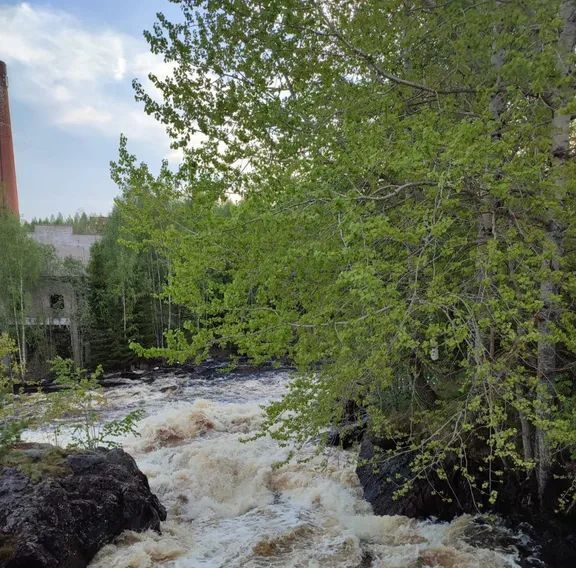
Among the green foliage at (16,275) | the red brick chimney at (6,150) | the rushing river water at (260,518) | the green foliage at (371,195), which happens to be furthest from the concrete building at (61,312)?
the green foliage at (371,195)

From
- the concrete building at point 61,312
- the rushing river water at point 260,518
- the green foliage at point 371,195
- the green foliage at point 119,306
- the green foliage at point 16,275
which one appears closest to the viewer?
the green foliage at point 371,195

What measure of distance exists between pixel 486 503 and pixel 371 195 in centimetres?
503

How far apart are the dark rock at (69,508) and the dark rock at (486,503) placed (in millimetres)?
3453

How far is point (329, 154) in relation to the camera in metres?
5.38

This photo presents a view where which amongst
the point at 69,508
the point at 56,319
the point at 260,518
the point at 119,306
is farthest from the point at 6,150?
the point at 260,518

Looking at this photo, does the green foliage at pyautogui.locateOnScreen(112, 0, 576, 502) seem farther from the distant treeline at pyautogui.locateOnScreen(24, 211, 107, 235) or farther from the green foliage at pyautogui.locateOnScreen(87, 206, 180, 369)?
the distant treeline at pyautogui.locateOnScreen(24, 211, 107, 235)

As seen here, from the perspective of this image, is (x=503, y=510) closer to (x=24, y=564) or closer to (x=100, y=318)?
(x=24, y=564)

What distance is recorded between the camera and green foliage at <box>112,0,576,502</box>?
4.37 m

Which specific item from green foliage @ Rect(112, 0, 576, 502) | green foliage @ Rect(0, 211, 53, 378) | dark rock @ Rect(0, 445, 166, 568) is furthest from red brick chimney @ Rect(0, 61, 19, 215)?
green foliage @ Rect(112, 0, 576, 502)

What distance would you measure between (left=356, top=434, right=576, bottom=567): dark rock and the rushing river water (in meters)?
0.22

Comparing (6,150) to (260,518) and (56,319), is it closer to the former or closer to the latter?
(56,319)

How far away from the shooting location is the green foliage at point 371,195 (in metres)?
4.37

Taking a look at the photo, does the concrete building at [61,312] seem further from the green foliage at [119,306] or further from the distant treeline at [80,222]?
the distant treeline at [80,222]

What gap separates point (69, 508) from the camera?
6270 millimetres
